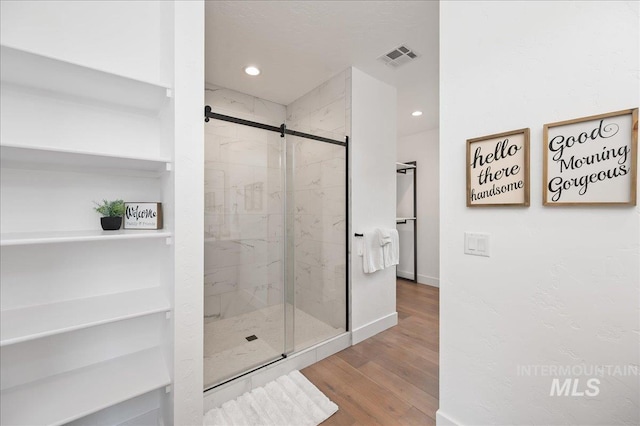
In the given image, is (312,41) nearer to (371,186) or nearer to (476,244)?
(371,186)

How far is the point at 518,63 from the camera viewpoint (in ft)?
3.90

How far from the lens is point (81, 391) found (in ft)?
3.82

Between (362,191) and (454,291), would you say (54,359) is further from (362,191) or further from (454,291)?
(362,191)

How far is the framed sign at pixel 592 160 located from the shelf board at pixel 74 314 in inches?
72.9

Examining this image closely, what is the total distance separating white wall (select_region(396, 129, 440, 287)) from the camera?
4266 millimetres

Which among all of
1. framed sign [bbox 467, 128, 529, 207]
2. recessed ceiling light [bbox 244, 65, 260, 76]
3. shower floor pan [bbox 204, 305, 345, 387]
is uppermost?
recessed ceiling light [bbox 244, 65, 260, 76]

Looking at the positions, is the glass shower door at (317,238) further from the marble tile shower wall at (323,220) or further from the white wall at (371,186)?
the white wall at (371,186)

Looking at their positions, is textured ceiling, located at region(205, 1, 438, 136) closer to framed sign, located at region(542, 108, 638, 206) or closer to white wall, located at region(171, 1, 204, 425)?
white wall, located at region(171, 1, 204, 425)

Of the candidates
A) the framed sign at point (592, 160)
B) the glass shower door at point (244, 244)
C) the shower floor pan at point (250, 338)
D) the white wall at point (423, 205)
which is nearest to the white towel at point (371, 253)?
the shower floor pan at point (250, 338)

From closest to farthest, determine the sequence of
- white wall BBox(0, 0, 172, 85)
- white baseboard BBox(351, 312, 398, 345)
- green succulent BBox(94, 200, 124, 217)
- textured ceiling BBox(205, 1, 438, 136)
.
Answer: white wall BBox(0, 0, 172, 85) → green succulent BBox(94, 200, 124, 217) → textured ceiling BBox(205, 1, 438, 136) → white baseboard BBox(351, 312, 398, 345)

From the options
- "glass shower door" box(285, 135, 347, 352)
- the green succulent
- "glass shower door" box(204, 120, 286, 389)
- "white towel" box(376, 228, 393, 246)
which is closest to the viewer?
the green succulent

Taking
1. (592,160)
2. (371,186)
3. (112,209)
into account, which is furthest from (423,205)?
(112,209)

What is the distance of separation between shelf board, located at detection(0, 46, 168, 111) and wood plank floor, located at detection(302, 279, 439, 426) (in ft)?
6.75

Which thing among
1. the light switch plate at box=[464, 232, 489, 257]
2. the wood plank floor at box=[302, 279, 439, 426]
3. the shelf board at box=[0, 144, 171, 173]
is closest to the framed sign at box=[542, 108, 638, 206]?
the light switch plate at box=[464, 232, 489, 257]
